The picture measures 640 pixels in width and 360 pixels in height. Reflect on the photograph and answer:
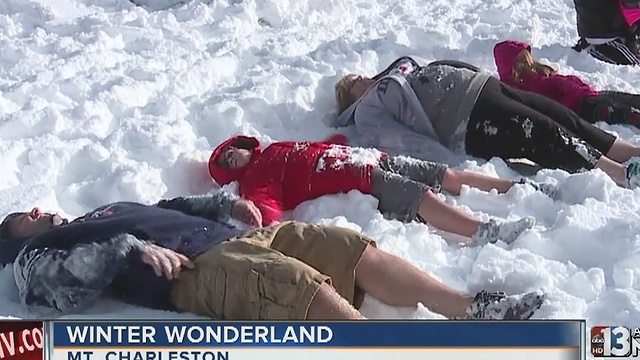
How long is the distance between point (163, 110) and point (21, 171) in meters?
0.46

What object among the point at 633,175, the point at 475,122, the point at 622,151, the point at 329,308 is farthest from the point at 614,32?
the point at 329,308

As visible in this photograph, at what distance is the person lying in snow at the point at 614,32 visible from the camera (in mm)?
2766

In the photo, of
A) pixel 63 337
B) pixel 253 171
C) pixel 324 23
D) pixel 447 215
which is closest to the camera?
pixel 63 337

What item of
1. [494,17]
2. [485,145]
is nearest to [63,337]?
[485,145]

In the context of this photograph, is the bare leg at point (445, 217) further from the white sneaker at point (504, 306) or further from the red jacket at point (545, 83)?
the red jacket at point (545, 83)

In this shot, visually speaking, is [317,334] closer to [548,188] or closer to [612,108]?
[548,188]

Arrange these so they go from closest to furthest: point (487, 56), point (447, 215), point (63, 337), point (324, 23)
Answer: point (63, 337), point (447, 215), point (487, 56), point (324, 23)

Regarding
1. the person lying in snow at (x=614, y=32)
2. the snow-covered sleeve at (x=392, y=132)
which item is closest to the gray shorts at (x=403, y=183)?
the snow-covered sleeve at (x=392, y=132)

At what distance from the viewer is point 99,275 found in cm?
150

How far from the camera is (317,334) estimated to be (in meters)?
1.36

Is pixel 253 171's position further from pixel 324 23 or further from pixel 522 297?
pixel 324 23

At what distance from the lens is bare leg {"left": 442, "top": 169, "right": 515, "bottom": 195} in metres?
1.94

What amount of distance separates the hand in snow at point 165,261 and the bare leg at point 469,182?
0.71m

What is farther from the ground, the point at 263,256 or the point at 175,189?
the point at 263,256
